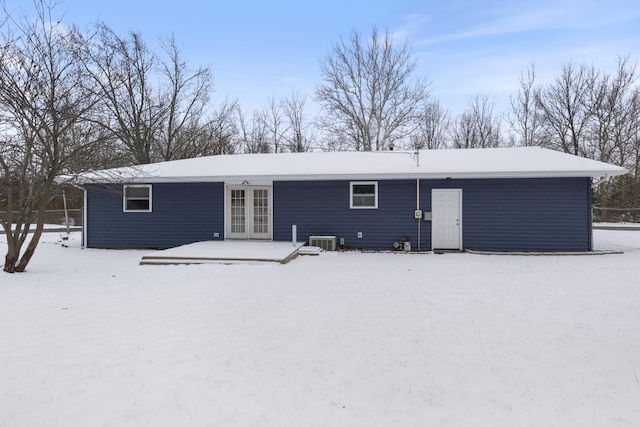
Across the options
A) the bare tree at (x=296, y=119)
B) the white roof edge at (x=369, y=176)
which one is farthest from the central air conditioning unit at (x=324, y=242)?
the bare tree at (x=296, y=119)

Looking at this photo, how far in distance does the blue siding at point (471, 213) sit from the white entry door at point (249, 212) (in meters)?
0.45

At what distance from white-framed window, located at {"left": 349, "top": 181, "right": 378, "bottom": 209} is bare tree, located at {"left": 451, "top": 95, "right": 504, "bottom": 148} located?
20331 mm

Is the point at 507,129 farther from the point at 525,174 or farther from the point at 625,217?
the point at 525,174

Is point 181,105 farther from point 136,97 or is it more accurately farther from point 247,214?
point 247,214

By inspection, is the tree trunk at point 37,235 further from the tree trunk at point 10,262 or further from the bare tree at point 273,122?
the bare tree at point 273,122

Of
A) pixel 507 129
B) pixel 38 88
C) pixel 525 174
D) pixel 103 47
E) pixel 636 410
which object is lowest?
pixel 636 410

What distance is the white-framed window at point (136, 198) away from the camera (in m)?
12.6

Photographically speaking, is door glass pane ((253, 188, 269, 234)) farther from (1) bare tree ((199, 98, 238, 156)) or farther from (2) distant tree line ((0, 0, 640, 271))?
(1) bare tree ((199, 98, 238, 156))

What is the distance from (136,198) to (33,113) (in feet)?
17.3

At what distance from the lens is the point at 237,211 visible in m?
12.5

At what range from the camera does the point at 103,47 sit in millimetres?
21250

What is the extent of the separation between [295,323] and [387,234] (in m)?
7.48

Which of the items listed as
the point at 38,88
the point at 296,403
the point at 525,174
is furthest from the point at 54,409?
the point at 525,174

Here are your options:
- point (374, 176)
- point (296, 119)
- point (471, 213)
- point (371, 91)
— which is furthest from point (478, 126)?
point (374, 176)
